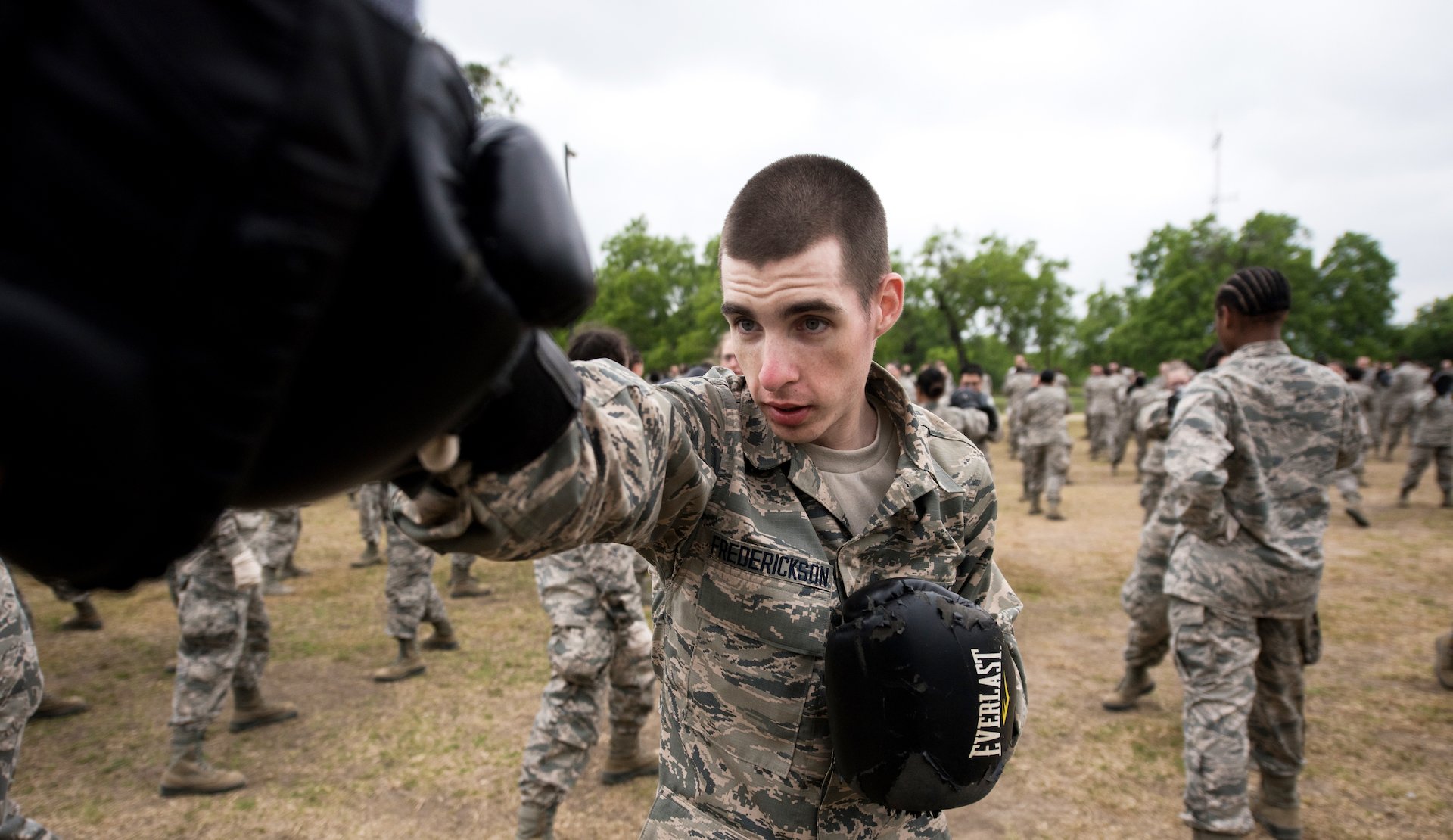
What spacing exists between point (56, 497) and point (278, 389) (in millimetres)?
186

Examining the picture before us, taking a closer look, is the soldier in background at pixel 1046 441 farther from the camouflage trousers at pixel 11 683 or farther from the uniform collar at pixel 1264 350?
the camouflage trousers at pixel 11 683

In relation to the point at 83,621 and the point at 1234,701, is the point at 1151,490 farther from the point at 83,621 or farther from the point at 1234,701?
the point at 83,621

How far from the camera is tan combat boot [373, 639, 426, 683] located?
251 inches

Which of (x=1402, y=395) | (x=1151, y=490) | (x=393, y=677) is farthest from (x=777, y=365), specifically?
(x=1402, y=395)

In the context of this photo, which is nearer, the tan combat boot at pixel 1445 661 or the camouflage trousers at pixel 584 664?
the camouflage trousers at pixel 584 664

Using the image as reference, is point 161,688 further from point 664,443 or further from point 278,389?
point 278,389

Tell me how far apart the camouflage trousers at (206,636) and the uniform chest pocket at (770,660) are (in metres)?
4.08

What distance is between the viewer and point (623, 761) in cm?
495

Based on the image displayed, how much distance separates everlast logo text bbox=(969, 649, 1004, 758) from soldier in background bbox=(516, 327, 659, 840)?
2.56 m

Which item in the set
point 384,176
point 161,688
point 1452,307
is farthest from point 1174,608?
point 1452,307

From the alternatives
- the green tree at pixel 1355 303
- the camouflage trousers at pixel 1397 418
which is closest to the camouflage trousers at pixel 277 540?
the camouflage trousers at pixel 1397 418

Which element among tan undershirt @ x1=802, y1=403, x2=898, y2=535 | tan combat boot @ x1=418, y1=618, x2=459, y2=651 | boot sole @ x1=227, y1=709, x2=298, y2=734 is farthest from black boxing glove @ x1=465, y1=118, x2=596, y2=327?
tan combat boot @ x1=418, y1=618, x2=459, y2=651

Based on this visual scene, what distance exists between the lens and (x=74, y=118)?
0.52 meters

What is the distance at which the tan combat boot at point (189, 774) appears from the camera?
468 cm
